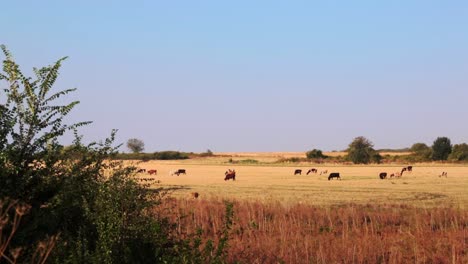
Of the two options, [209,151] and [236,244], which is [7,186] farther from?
[209,151]

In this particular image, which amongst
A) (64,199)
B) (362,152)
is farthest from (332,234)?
(362,152)

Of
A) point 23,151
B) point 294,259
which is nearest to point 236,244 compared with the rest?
point 294,259

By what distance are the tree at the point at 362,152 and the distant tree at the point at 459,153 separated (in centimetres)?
1221

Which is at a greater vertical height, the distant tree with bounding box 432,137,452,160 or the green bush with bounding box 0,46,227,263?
the distant tree with bounding box 432,137,452,160

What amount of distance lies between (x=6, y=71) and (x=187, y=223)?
1018 cm

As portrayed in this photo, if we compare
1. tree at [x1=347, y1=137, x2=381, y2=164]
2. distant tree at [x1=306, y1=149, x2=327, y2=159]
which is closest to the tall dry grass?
tree at [x1=347, y1=137, x2=381, y2=164]

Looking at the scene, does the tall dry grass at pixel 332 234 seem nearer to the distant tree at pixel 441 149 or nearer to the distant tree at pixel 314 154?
the distant tree at pixel 441 149

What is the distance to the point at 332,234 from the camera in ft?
46.3

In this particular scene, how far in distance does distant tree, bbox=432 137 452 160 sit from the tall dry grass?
8213cm

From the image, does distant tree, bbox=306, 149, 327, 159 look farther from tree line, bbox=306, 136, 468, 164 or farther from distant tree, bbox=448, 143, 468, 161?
distant tree, bbox=448, 143, 468, 161

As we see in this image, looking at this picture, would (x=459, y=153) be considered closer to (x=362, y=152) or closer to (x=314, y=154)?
(x=362, y=152)

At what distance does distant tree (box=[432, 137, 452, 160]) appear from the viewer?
96.4 metres

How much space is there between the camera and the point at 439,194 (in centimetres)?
2908

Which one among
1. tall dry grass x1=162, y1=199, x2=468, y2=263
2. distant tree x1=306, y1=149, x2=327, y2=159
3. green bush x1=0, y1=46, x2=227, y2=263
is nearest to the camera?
green bush x1=0, y1=46, x2=227, y2=263
